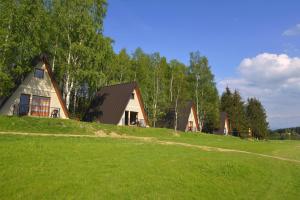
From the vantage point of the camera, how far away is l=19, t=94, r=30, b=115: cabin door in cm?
2934

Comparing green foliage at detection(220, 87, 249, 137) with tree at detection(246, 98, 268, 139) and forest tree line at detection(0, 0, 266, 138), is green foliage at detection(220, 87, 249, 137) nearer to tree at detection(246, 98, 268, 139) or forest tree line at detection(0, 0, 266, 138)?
tree at detection(246, 98, 268, 139)

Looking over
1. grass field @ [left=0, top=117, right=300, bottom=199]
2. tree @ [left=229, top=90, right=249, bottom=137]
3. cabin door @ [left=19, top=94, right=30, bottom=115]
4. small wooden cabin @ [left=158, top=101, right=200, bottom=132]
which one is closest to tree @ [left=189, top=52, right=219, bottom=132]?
small wooden cabin @ [left=158, top=101, right=200, bottom=132]

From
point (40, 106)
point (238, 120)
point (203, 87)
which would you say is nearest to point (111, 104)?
point (40, 106)

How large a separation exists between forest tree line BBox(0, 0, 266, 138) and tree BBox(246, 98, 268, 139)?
16625 mm

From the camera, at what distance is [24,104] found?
2959 cm

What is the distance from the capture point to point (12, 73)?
2891cm

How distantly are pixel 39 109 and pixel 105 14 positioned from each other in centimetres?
1520

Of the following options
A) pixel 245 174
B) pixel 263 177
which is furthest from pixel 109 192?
pixel 263 177

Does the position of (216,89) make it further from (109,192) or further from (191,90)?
(109,192)

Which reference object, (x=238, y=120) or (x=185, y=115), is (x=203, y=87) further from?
(x=238, y=120)

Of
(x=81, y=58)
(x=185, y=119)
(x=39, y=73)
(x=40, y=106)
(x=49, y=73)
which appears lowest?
(x=185, y=119)

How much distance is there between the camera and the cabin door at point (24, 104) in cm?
2934

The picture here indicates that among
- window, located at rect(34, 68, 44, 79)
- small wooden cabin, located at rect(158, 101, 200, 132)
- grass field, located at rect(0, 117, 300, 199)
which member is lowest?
grass field, located at rect(0, 117, 300, 199)

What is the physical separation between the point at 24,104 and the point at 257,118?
190ft
